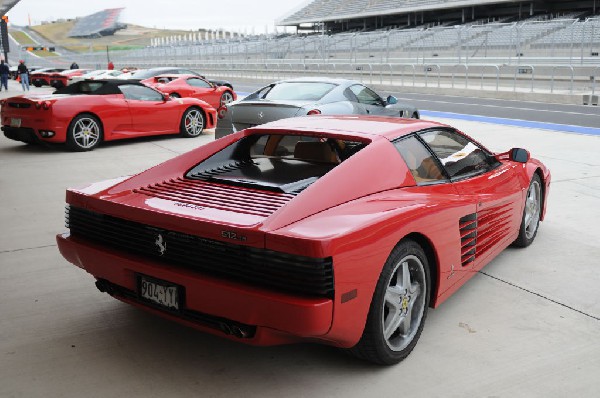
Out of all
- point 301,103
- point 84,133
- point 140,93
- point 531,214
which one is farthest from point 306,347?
point 140,93

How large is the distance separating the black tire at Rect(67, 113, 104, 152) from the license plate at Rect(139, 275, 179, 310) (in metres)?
7.94

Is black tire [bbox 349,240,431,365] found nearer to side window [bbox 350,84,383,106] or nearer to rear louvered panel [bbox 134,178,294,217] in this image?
rear louvered panel [bbox 134,178,294,217]

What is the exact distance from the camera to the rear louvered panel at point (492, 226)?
13.5ft

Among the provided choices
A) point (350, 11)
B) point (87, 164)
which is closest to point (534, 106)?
point (87, 164)

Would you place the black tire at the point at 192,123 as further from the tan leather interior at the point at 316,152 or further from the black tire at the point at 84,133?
the tan leather interior at the point at 316,152

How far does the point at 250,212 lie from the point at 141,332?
3.80ft

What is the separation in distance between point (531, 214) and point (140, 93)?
8261mm

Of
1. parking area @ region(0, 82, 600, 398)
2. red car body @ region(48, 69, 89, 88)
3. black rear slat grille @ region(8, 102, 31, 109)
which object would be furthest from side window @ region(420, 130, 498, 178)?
red car body @ region(48, 69, 89, 88)

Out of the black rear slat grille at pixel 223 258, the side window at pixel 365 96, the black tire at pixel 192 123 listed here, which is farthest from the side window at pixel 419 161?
the black tire at pixel 192 123

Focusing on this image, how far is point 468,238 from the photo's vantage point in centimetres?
391

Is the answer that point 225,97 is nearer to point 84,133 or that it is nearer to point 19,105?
point 84,133

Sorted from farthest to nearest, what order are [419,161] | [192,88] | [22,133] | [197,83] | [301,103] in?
[197,83] → [192,88] → [22,133] → [301,103] → [419,161]

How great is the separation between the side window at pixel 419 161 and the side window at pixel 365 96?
6.55 m

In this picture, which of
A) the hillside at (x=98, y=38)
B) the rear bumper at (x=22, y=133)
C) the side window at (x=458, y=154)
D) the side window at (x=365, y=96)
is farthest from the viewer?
the hillside at (x=98, y=38)
